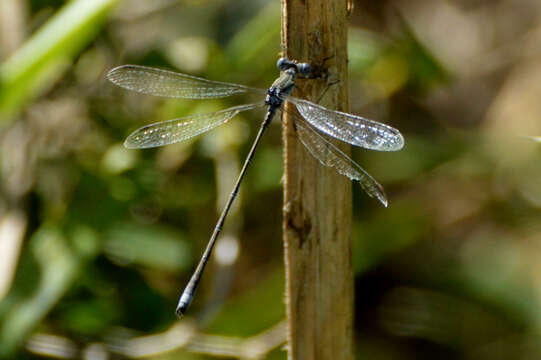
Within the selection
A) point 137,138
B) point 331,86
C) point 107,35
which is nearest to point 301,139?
point 331,86

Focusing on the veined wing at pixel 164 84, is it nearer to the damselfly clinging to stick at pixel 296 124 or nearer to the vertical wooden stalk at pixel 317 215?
the damselfly clinging to stick at pixel 296 124

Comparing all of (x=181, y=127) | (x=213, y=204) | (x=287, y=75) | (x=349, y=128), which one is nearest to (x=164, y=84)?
(x=181, y=127)

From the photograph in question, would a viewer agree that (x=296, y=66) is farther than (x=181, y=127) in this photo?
No

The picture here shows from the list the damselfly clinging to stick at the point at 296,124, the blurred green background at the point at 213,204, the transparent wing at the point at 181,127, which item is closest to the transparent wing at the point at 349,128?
the damselfly clinging to stick at the point at 296,124

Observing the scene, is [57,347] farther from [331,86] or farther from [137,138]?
[331,86]

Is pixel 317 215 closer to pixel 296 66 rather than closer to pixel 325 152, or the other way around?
pixel 325 152

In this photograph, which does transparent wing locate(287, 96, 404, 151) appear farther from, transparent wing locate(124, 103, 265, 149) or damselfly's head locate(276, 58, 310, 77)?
transparent wing locate(124, 103, 265, 149)
